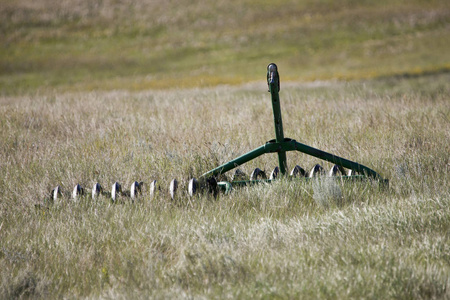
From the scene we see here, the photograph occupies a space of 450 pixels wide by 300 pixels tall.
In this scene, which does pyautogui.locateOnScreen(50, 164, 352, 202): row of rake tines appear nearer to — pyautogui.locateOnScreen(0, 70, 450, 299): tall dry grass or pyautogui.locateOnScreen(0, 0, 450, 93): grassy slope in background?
pyautogui.locateOnScreen(0, 70, 450, 299): tall dry grass

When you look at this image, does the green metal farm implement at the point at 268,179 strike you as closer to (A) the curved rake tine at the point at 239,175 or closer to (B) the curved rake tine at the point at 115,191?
(B) the curved rake tine at the point at 115,191

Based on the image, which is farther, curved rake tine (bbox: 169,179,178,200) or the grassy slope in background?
the grassy slope in background

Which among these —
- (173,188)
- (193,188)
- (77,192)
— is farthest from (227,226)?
(77,192)

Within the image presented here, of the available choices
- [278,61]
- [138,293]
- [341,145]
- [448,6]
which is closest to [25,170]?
[138,293]

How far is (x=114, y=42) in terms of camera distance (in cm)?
4353

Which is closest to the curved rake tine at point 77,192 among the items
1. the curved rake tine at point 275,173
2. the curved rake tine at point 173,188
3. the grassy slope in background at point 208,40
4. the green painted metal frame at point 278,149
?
the curved rake tine at point 173,188

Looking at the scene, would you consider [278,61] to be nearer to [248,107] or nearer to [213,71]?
[213,71]

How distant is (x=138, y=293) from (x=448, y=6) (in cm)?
4855

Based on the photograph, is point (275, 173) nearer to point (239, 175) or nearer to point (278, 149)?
point (239, 175)

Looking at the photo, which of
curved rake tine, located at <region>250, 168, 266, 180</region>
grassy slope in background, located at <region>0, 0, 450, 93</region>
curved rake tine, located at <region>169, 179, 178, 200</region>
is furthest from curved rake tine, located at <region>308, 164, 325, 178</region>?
grassy slope in background, located at <region>0, 0, 450, 93</region>

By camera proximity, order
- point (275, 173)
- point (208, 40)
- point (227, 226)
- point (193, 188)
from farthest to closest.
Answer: point (208, 40) < point (275, 173) < point (193, 188) < point (227, 226)

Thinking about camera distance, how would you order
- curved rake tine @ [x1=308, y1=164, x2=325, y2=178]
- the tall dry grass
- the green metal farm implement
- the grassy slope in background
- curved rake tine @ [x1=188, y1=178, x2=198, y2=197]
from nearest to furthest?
1. the tall dry grass
2. curved rake tine @ [x1=188, y1=178, x2=198, y2=197]
3. the green metal farm implement
4. curved rake tine @ [x1=308, y1=164, x2=325, y2=178]
5. the grassy slope in background

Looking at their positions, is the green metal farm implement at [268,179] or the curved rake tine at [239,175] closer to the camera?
the green metal farm implement at [268,179]

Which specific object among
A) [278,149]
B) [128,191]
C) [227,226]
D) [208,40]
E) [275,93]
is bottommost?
[227,226]
